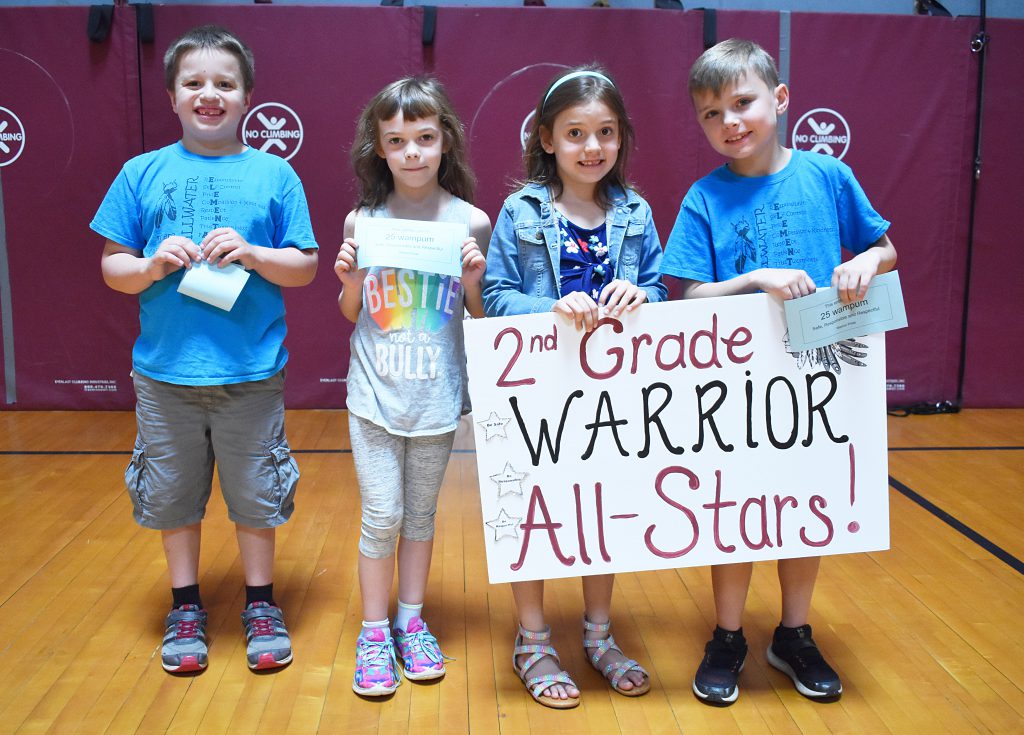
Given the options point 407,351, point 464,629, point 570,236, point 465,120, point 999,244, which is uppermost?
point 465,120

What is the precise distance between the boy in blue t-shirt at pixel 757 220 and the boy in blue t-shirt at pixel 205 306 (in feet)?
2.87

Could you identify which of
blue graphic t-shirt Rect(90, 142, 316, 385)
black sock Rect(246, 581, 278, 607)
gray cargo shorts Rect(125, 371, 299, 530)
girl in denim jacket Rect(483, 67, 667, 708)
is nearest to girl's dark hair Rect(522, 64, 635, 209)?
girl in denim jacket Rect(483, 67, 667, 708)

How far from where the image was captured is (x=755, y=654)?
6.86 ft

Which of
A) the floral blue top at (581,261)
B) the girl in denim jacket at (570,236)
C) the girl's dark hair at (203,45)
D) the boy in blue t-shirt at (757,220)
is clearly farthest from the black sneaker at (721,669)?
the girl's dark hair at (203,45)

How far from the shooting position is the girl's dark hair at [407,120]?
6.01 feet

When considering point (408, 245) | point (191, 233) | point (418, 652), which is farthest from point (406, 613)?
point (191, 233)

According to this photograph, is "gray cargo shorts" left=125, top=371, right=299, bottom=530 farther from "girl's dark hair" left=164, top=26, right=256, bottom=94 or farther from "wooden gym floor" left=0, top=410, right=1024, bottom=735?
"girl's dark hair" left=164, top=26, right=256, bottom=94

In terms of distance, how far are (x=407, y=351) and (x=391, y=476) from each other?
0.27 m

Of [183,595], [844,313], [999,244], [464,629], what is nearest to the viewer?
[844,313]

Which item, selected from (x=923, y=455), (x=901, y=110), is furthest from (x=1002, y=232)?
(x=923, y=455)

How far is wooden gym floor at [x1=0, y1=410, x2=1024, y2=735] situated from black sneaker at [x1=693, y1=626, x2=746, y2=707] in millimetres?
26

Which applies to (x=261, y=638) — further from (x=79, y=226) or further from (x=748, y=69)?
(x=79, y=226)

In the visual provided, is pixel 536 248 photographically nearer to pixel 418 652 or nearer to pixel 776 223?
pixel 776 223

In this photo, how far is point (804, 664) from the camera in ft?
6.35
